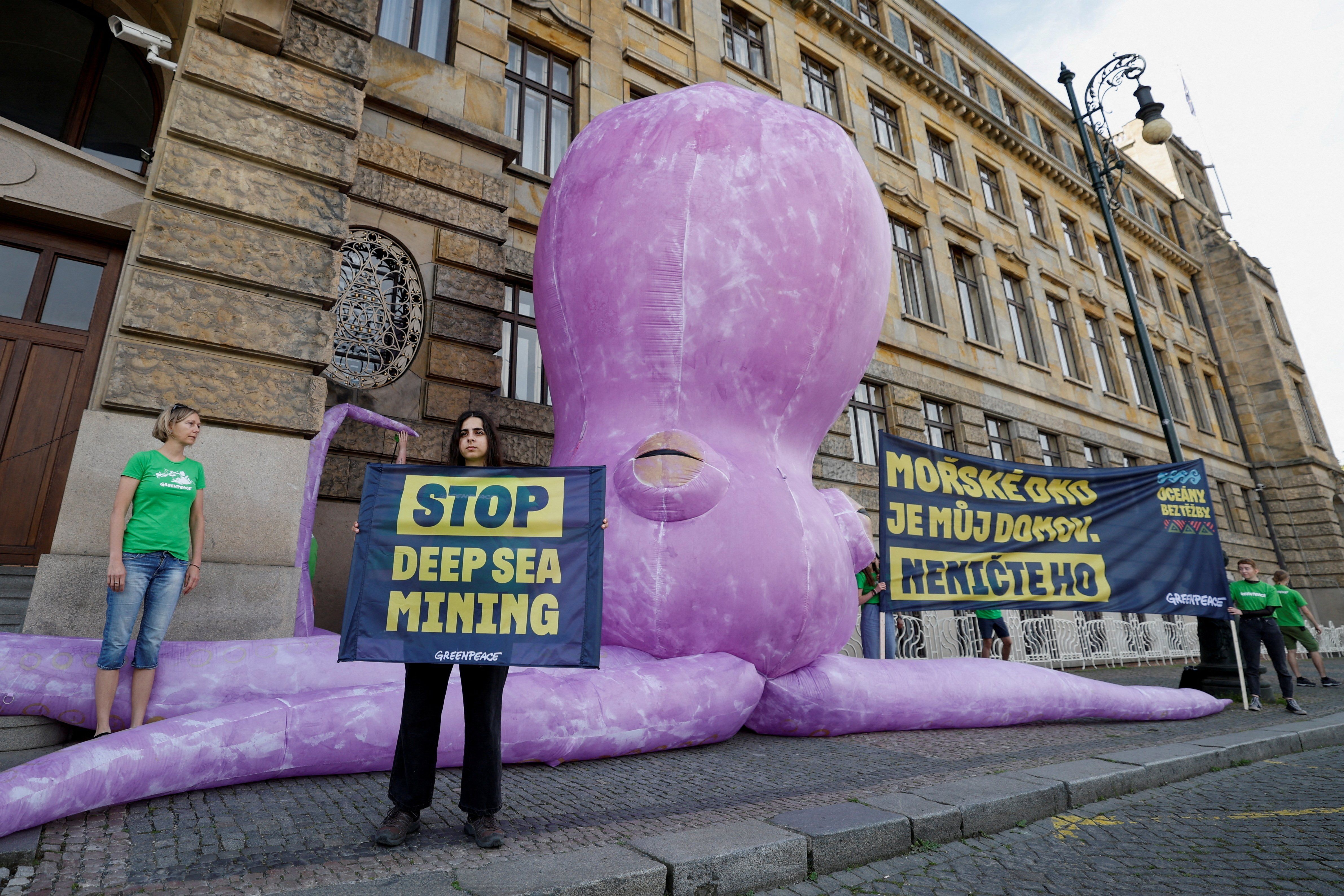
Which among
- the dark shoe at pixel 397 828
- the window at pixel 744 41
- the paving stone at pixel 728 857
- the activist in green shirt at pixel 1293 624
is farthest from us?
the window at pixel 744 41

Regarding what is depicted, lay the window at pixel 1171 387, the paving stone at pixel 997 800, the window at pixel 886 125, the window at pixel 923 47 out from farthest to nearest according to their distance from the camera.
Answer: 1. the window at pixel 1171 387
2. the window at pixel 923 47
3. the window at pixel 886 125
4. the paving stone at pixel 997 800

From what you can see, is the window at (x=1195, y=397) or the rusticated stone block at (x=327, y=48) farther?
the window at (x=1195, y=397)

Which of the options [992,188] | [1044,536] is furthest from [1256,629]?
[992,188]

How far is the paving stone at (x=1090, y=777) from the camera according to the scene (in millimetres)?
3303

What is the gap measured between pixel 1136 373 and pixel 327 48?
853 inches

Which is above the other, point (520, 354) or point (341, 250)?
point (520, 354)

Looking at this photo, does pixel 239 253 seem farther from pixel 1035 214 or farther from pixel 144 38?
pixel 1035 214

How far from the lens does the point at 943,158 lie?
1742cm

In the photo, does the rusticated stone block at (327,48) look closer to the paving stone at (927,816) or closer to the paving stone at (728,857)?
the paving stone at (728,857)

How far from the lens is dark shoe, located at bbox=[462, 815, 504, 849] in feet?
7.41

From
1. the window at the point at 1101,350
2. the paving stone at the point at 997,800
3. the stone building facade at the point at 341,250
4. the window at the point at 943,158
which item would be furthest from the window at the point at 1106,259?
the paving stone at the point at 997,800

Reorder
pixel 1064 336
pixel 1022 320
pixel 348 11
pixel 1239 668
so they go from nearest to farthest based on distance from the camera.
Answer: pixel 348 11
pixel 1239 668
pixel 1022 320
pixel 1064 336

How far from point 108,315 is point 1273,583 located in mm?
13315

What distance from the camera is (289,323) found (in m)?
4.77
